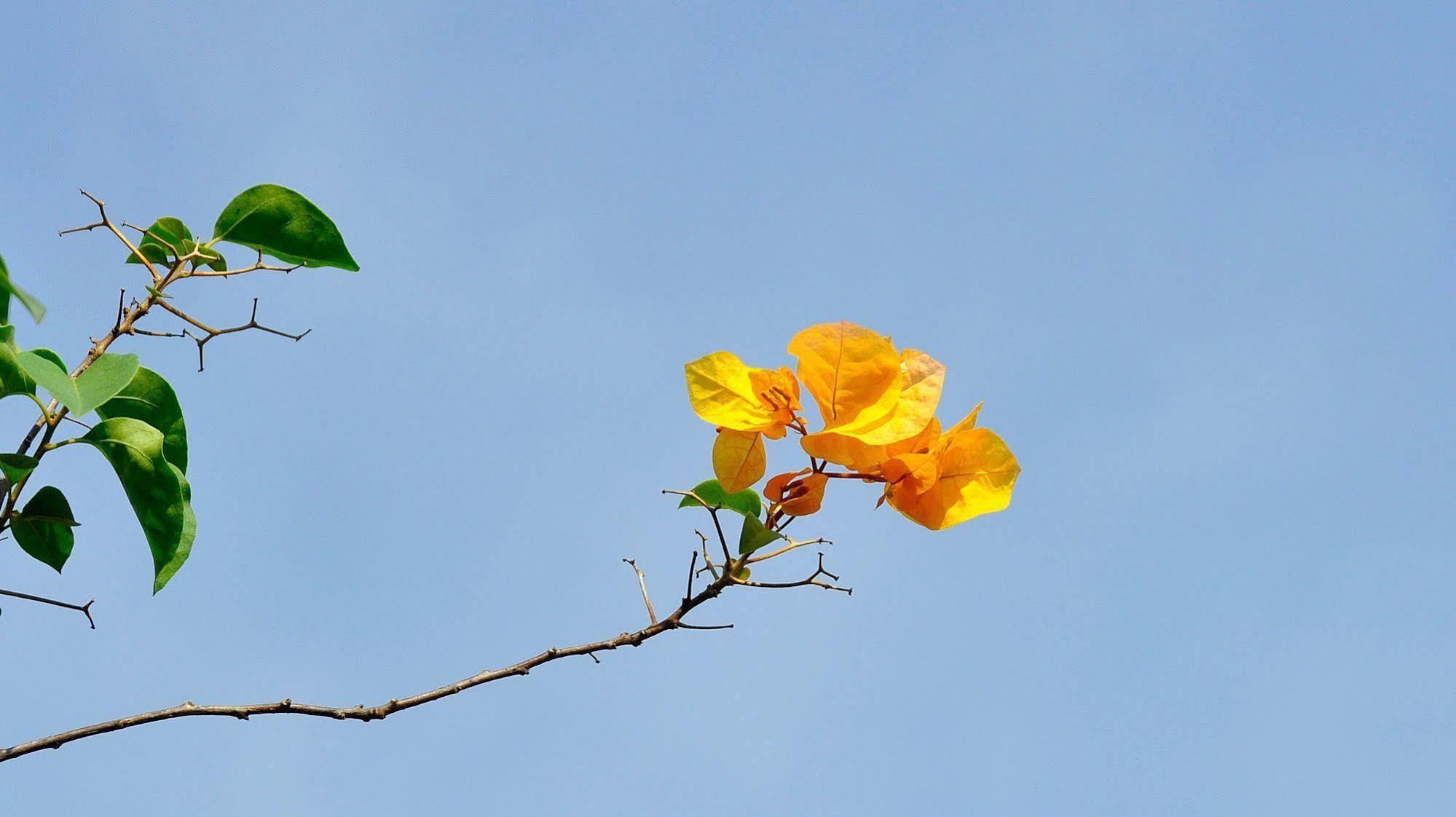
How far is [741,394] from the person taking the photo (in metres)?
0.88

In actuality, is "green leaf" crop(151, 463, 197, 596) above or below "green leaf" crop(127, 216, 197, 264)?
below

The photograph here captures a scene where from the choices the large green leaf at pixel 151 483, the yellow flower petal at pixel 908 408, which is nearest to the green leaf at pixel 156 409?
the large green leaf at pixel 151 483

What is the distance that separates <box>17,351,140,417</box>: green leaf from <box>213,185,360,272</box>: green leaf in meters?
0.19

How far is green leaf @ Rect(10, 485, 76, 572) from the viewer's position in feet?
2.82

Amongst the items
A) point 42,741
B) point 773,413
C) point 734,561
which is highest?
point 773,413

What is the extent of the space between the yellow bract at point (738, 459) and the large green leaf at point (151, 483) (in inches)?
15.9

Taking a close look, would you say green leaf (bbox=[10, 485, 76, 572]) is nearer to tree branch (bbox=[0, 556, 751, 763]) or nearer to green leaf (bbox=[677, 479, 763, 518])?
tree branch (bbox=[0, 556, 751, 763])

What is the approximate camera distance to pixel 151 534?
0.85 m

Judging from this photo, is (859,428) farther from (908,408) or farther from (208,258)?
(208,258)

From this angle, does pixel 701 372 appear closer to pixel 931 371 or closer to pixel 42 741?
pixel 931 371

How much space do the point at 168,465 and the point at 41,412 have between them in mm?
95

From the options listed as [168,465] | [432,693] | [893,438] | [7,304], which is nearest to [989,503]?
[893,438]

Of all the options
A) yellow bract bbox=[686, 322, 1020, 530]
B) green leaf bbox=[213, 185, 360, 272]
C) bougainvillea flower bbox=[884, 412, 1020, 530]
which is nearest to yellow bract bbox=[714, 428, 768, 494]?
yellow bract bbox=[686, 322, 1020, 530]

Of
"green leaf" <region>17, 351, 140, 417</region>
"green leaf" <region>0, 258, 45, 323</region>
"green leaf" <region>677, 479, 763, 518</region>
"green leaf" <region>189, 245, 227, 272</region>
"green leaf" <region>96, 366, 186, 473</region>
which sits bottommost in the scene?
"green leaf" <region>0, 258, 45, 323</region>
